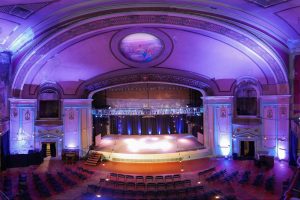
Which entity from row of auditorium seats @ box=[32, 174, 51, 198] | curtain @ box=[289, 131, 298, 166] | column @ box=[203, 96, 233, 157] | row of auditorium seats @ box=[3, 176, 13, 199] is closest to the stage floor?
column @ box=[203, 96, 233, 157]

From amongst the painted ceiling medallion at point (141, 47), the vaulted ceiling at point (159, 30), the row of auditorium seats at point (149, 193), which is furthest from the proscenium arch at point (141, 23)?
the row of auditorium seats at point (149, 193)

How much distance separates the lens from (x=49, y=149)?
77.8 ft

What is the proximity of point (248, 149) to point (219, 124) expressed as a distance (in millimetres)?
2854

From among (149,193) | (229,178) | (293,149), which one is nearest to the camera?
(149,193)

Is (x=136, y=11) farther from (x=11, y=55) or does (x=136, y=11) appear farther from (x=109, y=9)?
(x=11, y=55)

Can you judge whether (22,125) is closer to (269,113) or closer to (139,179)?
(139,179)

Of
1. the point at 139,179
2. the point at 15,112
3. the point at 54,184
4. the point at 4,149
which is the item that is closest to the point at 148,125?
the point at 139,179

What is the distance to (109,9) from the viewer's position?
1672 centimetres

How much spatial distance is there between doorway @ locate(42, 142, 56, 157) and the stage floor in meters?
3.33

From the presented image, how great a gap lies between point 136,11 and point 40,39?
6.46 m

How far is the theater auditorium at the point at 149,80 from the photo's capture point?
15.8 metres

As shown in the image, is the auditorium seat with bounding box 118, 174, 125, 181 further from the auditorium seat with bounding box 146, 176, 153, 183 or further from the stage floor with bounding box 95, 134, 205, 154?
the stage floor with bounding box 95, 134, 205, 154

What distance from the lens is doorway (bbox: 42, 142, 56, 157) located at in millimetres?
23125

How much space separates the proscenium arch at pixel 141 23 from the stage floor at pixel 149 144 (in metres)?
7.77
